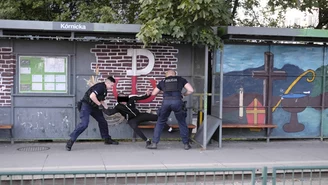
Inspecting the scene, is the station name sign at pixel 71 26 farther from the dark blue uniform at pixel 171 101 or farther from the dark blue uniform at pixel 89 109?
the dark blue uniform at pixel 171 101

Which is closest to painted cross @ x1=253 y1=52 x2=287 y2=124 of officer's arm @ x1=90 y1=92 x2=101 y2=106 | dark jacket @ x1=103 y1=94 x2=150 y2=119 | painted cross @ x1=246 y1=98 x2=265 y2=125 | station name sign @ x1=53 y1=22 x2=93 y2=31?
painted cross @ x1=246 y1=98 x2=265 y2=125

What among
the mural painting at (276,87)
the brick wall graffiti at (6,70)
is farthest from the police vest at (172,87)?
the brick wall graffiti at (6,70)

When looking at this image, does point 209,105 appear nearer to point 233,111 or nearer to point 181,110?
point 233,111

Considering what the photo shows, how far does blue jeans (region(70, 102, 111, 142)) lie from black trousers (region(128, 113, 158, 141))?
580 mm

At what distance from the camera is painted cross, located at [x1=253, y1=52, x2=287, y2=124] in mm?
9836

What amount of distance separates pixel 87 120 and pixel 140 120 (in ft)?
4.13

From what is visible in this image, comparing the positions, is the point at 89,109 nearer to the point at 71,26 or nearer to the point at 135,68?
the point at 135,68

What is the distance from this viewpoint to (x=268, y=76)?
987cm

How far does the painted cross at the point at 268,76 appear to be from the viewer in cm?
984

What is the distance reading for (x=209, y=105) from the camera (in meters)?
9.88

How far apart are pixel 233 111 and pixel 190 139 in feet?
4.12

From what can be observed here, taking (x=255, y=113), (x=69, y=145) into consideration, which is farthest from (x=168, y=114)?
(x=255, y=113)

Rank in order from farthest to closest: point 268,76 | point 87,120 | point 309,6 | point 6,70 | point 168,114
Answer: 1. point 309,6
2. point 268,76
3. point 6,70
4. point 168,114
5. point 87,120

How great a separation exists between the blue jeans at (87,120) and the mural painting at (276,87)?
2.90 meters
